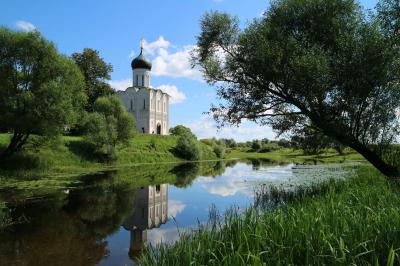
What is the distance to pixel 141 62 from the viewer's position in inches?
2881

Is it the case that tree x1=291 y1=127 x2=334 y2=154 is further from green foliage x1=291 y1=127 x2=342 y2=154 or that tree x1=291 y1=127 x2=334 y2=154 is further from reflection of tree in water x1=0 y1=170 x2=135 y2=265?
reflection of tree in water x1=0 y1=170 x2=135 y2=265

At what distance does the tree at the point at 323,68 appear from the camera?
14266 mm

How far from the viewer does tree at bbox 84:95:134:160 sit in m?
40.6

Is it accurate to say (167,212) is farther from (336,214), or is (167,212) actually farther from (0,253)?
(336,214)

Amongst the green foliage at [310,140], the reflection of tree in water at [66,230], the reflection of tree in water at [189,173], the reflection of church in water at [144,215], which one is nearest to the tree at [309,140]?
→ the green foliage at [310,140]

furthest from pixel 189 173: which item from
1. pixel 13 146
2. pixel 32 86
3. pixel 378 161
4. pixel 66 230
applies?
pixel 66 230

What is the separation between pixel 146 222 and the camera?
13102 mm

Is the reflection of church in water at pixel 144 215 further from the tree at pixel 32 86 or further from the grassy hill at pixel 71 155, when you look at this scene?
the grassy hill at pixel 71 155

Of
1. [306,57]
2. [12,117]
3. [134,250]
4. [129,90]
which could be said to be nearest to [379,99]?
[306,57]

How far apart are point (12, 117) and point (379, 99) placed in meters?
22.0

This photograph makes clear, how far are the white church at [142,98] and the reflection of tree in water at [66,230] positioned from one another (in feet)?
178

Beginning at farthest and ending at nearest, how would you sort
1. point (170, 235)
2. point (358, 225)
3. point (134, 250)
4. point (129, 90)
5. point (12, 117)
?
point (129, 90), point (12, 117), point (170, 235), point (134, 250), point (358, 225)

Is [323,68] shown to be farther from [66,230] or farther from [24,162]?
[24,162]

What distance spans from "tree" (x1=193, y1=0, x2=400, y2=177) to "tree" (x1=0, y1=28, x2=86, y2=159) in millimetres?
13206
